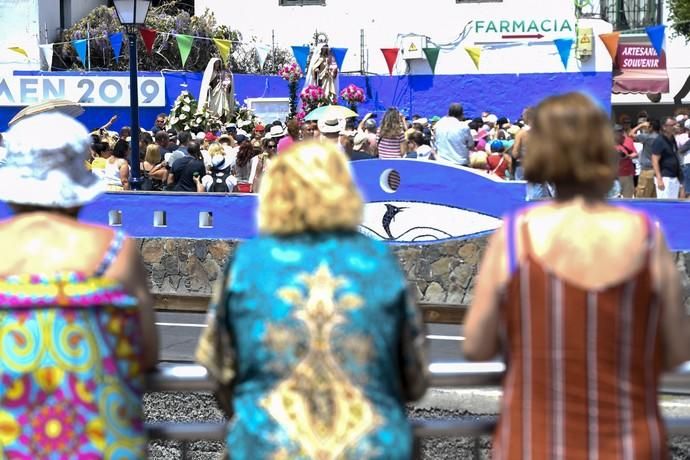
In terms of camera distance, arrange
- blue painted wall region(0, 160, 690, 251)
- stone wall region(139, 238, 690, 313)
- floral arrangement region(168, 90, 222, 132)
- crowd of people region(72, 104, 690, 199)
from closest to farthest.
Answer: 1. stone wall region(139, 238, 690, 313)
2. blue painted wall region(0, 160, 690, 251)
3. crowd of people region(72, 104, 690, 199)
4. floral arrangement region(168, 90, 222, 132)

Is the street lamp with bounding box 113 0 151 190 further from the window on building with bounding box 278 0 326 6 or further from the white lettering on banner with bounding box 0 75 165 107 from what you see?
the window on building with bounding box 278 0 326 6

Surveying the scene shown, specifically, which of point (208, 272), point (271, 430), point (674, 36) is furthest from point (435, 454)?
point (674, 36)

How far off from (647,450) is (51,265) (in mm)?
1520

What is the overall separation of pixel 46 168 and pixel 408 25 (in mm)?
37151

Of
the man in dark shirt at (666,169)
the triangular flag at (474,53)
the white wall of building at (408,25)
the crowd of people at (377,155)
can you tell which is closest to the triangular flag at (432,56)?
the white wall of building at (408,25)

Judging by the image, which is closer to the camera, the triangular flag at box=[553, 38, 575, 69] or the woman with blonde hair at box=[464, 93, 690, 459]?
the woman with blonde hair at box=[464, 93, 690, 459]

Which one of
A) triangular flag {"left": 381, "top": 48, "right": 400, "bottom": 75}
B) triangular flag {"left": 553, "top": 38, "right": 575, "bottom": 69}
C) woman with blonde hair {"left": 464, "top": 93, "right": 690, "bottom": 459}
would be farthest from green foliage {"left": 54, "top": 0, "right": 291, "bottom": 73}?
woman with blonde hair {"left": 464, "top": 93, "right": 690, "bottom": 459}

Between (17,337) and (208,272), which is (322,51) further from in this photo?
(17,337)

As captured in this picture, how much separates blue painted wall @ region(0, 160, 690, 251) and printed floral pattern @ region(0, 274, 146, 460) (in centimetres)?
873

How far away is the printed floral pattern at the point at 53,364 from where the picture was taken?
2955 millimetres

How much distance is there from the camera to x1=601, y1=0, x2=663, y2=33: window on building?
37.0 meters

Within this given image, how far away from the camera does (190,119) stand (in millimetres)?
23859

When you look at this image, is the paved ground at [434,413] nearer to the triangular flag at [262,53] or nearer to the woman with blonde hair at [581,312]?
the woman with blonde hair at [581,312]

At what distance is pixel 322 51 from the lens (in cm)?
2725
